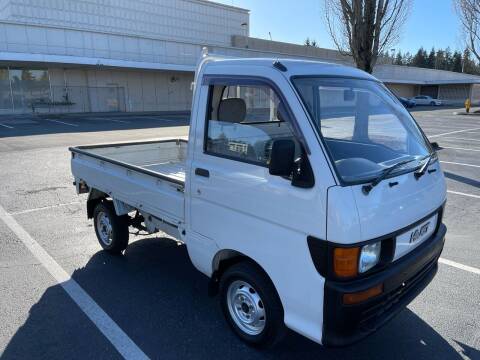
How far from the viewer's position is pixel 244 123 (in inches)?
124

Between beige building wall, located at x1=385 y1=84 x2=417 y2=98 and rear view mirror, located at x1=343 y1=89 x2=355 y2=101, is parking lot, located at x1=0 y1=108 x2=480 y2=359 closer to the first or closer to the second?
rear view mirror, located at x1=343 y1=89 x2=355 y2=101

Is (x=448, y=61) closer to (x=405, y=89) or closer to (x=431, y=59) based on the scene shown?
(x=431, y=59)

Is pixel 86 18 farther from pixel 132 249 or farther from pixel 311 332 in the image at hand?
pixel 311 332

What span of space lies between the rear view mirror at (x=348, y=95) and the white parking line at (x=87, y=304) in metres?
2.63

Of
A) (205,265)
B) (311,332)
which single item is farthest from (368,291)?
(205,265)

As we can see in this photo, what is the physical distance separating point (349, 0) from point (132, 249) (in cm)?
1001

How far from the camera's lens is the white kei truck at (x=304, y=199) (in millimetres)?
2418

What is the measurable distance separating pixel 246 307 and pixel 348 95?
1942mm

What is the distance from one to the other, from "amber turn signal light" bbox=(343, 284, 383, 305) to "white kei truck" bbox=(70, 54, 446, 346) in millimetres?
12

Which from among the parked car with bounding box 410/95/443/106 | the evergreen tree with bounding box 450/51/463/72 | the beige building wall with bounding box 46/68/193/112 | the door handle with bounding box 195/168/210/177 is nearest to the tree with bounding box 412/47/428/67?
the evergreen tree with bounding box 450/51/463/72

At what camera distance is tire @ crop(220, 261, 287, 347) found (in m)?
2.82

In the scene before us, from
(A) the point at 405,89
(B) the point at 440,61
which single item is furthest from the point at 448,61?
(A) the point at 405,89

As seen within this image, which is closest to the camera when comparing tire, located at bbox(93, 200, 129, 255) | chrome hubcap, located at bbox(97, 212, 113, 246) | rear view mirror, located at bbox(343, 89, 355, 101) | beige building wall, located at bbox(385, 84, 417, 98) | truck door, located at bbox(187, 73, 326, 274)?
truck door, located at bbox(187, 73, 326, 274)

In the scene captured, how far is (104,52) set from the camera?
30031mm
